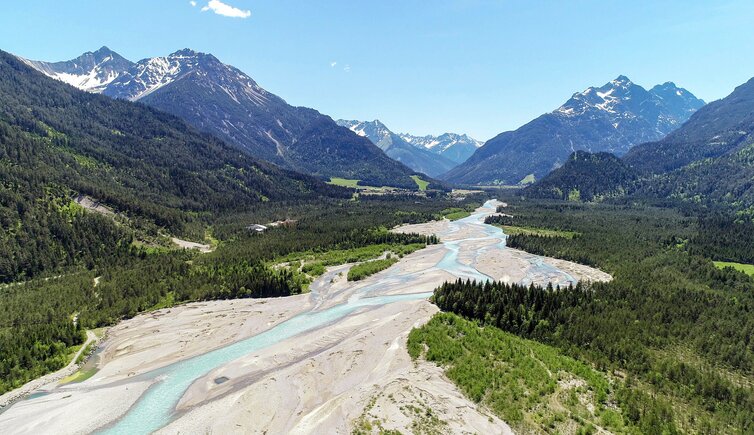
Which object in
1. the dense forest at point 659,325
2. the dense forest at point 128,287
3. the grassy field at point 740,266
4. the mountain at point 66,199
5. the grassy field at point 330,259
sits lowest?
the grassy field at point 740,266

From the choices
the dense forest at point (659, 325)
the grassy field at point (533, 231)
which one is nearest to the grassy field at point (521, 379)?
the dense forest at point (659, 325)

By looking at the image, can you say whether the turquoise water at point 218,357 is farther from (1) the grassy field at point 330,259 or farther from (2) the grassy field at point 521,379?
(2) the grassy field at point 521,379

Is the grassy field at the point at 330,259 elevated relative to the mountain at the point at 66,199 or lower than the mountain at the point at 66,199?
lower

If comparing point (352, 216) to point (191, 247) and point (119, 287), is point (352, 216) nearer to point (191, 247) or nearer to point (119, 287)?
point (191, 247)

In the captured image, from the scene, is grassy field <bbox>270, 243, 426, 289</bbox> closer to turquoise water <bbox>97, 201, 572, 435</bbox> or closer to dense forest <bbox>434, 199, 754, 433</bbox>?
turquoise water <bbox>97, 201, 572, 435</bbox>

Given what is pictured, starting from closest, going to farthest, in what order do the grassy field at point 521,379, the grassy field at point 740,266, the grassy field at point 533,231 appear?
the grassy field at point 521,379, the grassy field at point 740,266, the grassy field at point 533,231

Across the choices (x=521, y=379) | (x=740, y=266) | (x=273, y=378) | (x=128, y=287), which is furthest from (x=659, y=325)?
(x=128, y=287)

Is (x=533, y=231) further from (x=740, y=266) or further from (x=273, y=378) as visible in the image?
(x=273, y=378)

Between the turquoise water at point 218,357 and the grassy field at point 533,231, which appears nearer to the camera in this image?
the turquoise water at point 218,357
